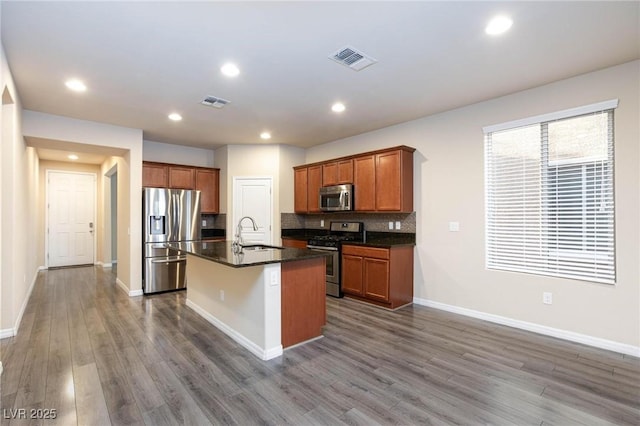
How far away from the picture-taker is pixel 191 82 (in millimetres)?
3311

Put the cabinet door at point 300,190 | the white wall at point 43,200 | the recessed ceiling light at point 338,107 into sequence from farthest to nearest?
1. the white wall at point 43,200
2. the cabinet door at point 300,190
3. the recessed ceiling light at point 338,107

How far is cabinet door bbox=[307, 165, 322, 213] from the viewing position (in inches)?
227

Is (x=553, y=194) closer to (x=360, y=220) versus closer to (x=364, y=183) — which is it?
(x=364, y=183)

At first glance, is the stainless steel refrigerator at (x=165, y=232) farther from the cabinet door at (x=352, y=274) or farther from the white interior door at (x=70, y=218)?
the white interior door at (x=70, y=218)

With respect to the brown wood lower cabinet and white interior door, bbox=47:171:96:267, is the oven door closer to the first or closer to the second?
the brown wood lower cabinet

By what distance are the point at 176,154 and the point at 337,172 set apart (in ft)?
11.2

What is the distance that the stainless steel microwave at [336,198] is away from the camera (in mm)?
5117

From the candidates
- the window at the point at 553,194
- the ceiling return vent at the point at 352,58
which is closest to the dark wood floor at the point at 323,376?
the window at the point at 553,194

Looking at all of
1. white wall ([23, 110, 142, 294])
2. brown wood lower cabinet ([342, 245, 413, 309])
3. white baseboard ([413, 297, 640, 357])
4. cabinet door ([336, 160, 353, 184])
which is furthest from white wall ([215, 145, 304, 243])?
white baseboard ([413, 297, 640, 357])

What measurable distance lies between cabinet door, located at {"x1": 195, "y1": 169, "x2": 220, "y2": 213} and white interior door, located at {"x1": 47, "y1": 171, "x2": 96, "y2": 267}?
3.92 metres

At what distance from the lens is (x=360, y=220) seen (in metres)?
5.45

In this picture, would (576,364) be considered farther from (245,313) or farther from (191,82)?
(191,82)

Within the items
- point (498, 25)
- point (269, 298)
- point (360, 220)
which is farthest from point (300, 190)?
point (498, 25)

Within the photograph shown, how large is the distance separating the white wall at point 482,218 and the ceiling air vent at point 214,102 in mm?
2503
